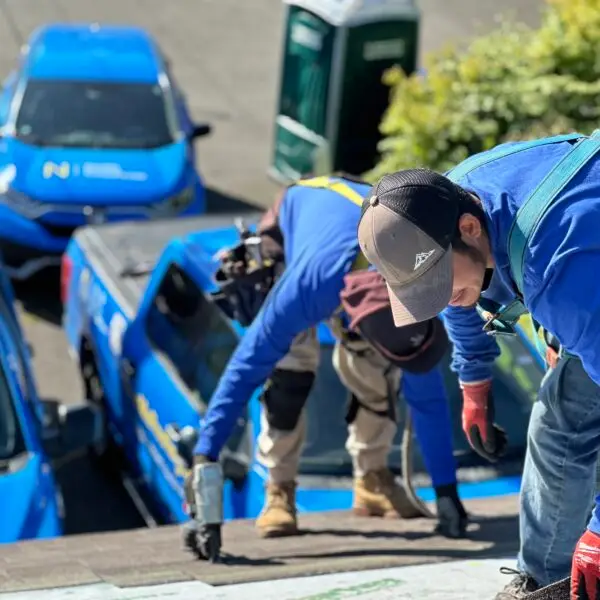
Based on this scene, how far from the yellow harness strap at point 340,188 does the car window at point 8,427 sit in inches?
72.6

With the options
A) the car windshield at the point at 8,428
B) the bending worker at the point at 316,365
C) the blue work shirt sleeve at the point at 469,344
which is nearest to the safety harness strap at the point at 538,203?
the blue work shirt sleeve at the point at 469,344

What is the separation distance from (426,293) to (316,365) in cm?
201

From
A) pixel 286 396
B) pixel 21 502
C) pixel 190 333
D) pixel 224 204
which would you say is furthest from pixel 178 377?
pixel 224 204

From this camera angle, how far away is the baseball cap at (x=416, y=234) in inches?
116

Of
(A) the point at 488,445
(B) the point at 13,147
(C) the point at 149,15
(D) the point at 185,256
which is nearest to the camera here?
(A) the point at 488,445

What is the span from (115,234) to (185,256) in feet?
4.80

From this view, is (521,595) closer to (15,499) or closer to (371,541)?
(371,541)

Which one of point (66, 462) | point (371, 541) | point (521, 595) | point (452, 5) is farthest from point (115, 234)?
point (452, 5)

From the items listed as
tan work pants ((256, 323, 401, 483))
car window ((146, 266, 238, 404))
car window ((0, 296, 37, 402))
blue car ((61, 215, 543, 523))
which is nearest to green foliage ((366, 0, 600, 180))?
blue car ((61, 215, 543, 523))

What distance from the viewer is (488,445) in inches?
159

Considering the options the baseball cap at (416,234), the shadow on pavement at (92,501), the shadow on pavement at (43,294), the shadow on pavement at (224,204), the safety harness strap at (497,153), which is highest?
the safety harness strap at (497,153)

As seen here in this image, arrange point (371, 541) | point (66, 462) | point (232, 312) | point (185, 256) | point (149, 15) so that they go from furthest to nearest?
1. point (149, 15)
2. point (66, 462)
3. point (185, 256)
4. point (232, 312)
5. point (371, 541)

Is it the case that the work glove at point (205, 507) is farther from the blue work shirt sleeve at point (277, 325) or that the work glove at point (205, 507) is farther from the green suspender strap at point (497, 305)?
the green suspender strap at point (497, 305)

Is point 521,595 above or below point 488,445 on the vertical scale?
below
